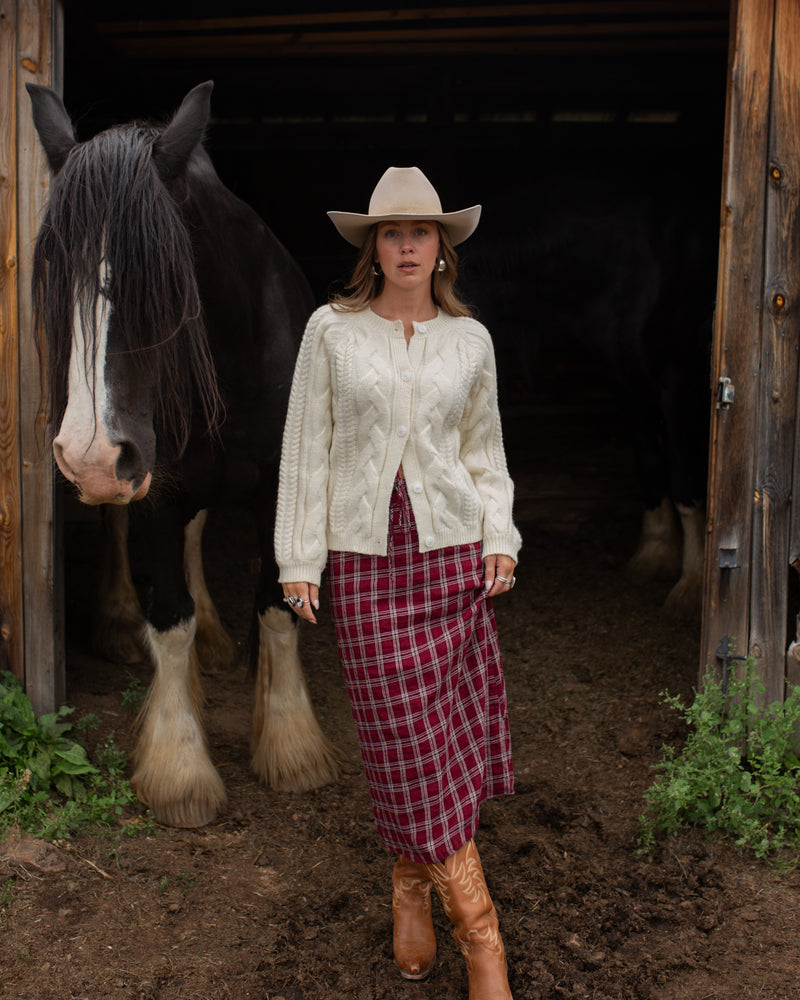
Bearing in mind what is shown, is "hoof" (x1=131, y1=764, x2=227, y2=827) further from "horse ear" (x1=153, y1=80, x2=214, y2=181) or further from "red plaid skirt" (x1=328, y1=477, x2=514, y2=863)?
"horse ear" (x1=153, y1=80, x2=214, y2=181)

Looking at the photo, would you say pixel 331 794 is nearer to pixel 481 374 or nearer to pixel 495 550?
pixel 495 550

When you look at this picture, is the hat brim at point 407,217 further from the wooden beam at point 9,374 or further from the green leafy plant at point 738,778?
the green leafy plant at point 738,778

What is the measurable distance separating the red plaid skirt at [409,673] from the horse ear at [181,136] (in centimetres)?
106

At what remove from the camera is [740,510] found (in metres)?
2.88

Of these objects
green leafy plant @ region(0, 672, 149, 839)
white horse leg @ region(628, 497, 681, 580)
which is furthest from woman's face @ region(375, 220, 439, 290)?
white horse leg @ region(628, 497, 681, 580)

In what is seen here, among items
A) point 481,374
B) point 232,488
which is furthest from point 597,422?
point 481,374

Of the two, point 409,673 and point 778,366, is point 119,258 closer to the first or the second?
point 409,673

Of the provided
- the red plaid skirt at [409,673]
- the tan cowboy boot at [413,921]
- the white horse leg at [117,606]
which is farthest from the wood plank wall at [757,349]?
the white horse leg at [117,606]

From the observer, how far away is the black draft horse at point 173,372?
207 centimetres

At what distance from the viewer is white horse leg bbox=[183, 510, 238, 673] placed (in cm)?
406

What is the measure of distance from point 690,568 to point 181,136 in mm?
3372

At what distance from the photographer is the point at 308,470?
2.07 meters

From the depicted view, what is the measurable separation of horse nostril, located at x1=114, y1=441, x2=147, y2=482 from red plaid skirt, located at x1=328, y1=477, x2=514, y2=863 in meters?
0.51

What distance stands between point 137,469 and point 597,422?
5.12 metres
